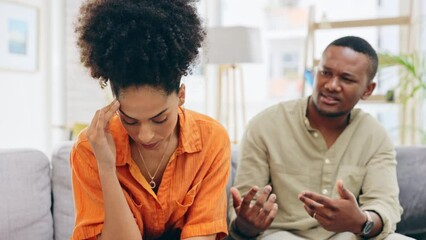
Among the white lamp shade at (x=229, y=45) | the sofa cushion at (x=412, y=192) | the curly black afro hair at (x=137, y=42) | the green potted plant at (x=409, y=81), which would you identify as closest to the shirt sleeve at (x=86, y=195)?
the curly black afro hair at (x=137, y=42)

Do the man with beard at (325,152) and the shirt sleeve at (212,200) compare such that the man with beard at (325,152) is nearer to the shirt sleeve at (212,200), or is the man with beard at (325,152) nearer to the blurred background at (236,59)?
the shirt sleeve at (212,200)

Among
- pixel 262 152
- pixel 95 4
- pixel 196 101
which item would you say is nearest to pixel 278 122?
pixel 262 152

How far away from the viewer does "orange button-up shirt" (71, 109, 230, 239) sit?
4.65 feet

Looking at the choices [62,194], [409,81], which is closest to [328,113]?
[62,194]

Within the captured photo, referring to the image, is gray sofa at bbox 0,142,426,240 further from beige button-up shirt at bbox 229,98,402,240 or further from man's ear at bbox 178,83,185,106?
man's ear at bbox 178,83,185,106

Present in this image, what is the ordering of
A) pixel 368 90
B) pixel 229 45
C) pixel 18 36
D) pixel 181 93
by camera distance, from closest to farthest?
pixel 181 93
pixel 368 90
pixel 229 45
pixel 18 36

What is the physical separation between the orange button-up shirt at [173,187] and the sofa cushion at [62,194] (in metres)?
0.48

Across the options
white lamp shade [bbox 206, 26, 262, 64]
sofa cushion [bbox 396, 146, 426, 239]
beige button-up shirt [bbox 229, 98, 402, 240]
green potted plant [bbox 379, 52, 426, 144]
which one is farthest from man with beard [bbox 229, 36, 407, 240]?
white lamp shade [bbox 206, 26, 262, 64]

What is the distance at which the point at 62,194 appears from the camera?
191 centimetres

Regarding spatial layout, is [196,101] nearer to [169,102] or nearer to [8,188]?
[8,188]

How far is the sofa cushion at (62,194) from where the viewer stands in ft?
6.19

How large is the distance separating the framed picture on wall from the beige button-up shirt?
108 inches

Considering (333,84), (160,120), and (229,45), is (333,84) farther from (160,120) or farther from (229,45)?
(229,45)

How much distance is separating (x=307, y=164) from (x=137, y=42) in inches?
34.6
